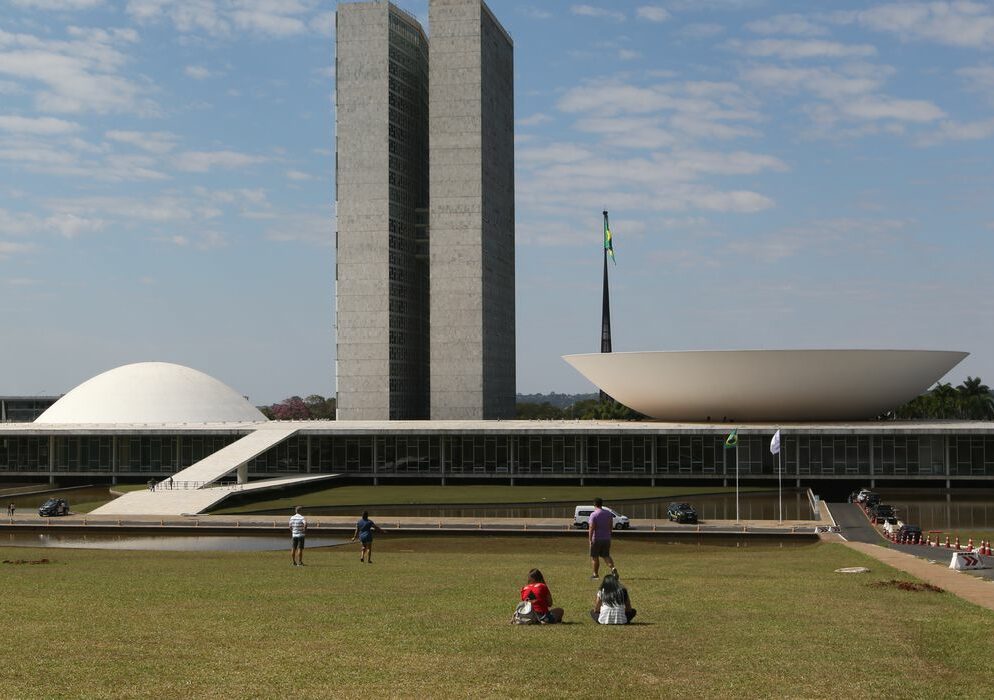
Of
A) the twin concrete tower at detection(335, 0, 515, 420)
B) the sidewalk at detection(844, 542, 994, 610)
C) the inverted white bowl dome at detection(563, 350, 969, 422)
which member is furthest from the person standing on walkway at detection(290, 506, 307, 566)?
the twin concrete tower at detection(335, 0, 515, 420)

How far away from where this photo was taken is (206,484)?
70.2 m

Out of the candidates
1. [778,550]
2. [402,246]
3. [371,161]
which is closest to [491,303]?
[402,246]

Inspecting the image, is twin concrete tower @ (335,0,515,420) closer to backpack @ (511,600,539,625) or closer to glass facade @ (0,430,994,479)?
glass facade @ (0,430,994,479)

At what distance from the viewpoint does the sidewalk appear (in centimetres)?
2325

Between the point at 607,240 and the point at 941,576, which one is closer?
the point at 941,576

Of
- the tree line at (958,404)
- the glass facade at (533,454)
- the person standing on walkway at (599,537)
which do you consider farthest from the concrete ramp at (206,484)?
the tree line at (958,404)

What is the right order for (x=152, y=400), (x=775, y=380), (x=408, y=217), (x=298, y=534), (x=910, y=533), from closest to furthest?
(x=298, y=534) → (x=910, y=533) → (x=775, y=380) → (x=152, y=400) → (x=408, y=217)

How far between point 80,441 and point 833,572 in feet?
238

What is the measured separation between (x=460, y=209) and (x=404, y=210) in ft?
21.1

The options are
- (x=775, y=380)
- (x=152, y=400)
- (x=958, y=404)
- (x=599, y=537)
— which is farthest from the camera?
(x=958, y=404)

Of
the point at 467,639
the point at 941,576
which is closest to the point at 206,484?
the point at 941,576

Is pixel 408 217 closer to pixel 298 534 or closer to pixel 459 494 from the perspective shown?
pixel 459 494

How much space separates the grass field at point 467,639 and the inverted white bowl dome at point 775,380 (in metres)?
53.1

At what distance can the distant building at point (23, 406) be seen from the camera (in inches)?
7436
